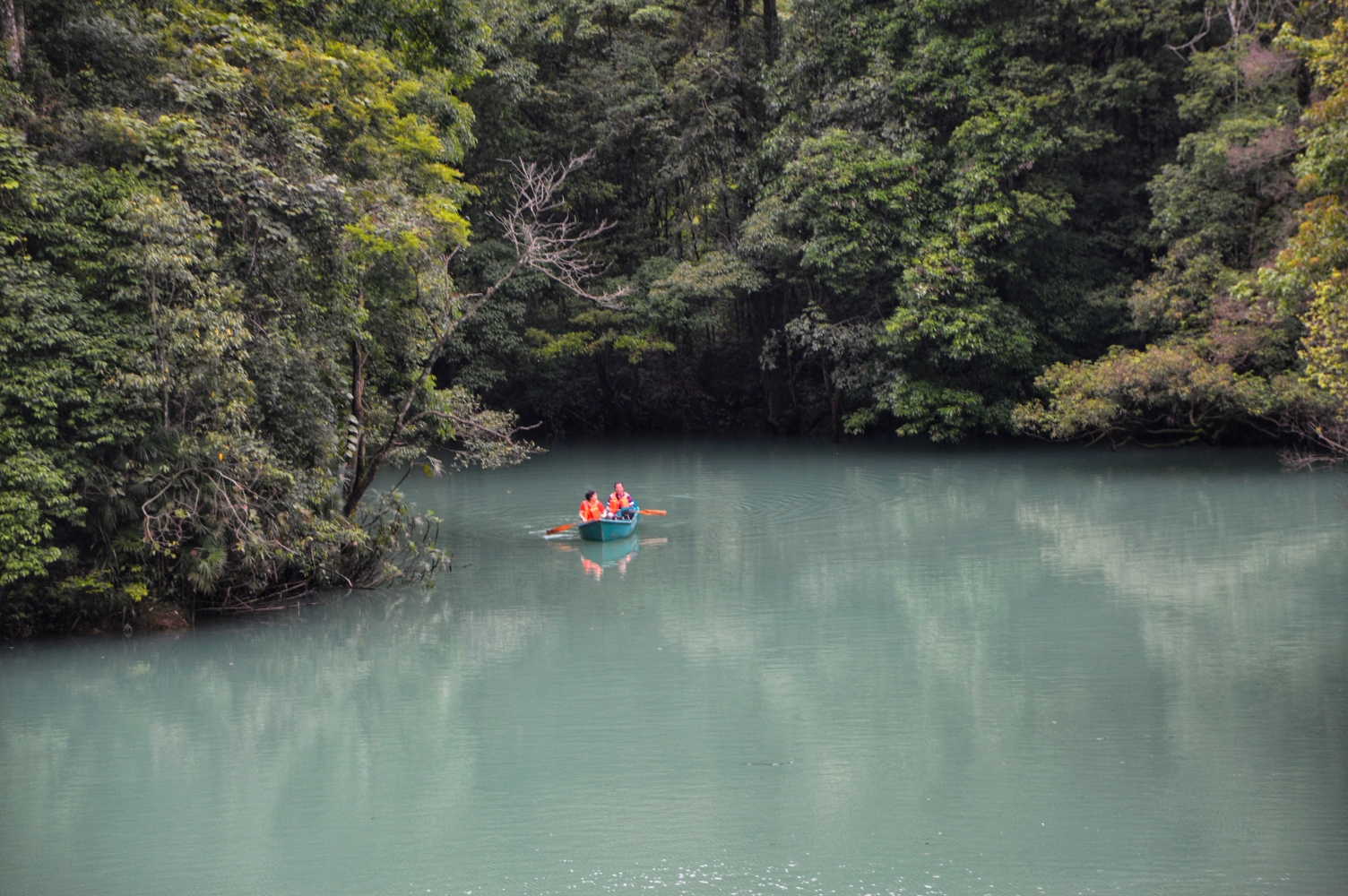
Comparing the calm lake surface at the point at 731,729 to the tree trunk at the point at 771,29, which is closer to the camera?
the calm lake surface at the point at 731,729

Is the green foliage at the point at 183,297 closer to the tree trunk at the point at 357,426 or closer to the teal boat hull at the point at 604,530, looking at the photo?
the tree trunk at the point at 357,426

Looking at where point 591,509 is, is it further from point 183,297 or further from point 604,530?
point 183,297

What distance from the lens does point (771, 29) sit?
30.3m

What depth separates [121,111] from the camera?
11.0 meters

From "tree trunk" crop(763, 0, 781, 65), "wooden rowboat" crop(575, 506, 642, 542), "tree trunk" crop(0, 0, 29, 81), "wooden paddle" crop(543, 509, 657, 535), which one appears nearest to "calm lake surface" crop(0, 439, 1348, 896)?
"wooden rowboat" crop(575, 506, 642, 542)

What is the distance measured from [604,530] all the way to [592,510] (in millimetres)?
449

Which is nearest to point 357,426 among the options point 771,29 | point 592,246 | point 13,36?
point 13,36

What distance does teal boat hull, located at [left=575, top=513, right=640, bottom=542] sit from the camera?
16.8 metres

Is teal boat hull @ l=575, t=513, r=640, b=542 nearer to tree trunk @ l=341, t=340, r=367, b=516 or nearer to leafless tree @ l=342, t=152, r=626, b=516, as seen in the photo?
leafless tree @ l=342, t=152, r=626, b=516

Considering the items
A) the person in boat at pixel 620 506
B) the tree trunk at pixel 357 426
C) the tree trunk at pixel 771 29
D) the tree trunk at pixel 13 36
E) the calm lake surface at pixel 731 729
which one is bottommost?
the calm lake surface at pixel 731 729

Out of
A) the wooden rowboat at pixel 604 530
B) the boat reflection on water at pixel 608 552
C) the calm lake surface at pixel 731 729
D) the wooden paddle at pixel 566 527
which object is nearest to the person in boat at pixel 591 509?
the wooden rowboat at pixel 604 530

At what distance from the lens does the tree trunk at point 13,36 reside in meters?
11.1

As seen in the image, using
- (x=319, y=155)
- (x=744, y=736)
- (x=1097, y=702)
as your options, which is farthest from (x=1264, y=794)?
(x=319, y=155)

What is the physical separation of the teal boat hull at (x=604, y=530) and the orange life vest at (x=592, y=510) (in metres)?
0.16
